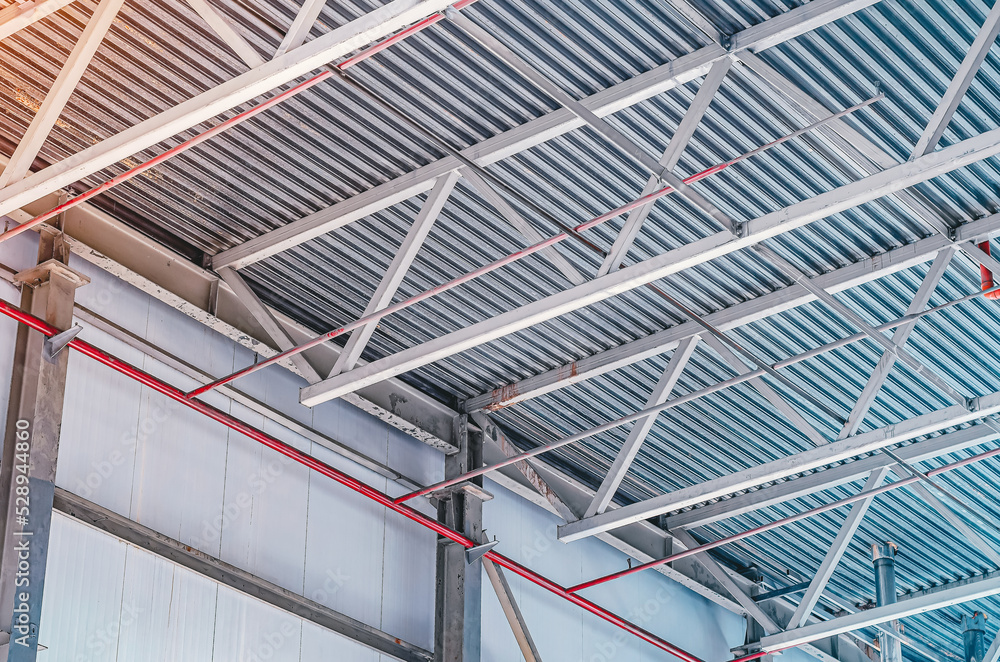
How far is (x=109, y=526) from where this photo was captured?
584 inches

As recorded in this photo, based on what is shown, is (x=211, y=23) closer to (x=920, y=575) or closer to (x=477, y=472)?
(x=477, y=472)

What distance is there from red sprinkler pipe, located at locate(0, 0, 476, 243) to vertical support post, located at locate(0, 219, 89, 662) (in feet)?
2.13

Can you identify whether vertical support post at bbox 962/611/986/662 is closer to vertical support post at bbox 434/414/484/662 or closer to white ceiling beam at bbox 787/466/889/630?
white ceiling beam at bbox 787/466/889/630

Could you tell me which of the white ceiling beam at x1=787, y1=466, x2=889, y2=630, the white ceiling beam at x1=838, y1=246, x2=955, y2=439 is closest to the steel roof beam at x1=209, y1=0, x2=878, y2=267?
the white ceiling beam at x1=838, y1=246, x2=955, y2=439

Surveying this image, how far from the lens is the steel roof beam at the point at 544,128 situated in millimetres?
13469

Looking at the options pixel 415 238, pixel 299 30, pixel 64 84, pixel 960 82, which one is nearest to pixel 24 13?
pixel 64 84

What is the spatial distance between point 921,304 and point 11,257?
11.0 meters

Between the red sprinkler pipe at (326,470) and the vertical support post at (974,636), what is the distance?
631cm

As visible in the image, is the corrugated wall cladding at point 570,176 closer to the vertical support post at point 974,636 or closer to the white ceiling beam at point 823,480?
the white ceiling beam at point 823,480

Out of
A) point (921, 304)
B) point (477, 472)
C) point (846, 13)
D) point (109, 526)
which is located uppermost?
point (846, 13)

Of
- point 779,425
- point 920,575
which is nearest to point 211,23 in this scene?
point 779,425

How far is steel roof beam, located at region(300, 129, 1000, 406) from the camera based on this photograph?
12.7 metres

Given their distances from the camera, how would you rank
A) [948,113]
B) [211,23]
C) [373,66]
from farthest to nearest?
[373,66], [948,113], [211,23]

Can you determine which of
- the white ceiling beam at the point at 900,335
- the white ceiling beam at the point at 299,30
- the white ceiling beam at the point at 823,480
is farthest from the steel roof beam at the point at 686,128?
the white ceiling beam at the point at 823,480
